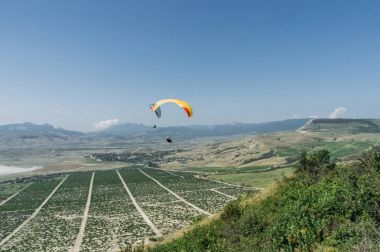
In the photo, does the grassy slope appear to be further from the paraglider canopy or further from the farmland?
the paraglider canopy

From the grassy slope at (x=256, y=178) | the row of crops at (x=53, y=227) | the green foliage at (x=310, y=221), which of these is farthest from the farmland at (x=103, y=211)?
the green foliage at (x=310, y=221)

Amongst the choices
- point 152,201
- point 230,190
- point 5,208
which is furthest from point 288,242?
point 5,208

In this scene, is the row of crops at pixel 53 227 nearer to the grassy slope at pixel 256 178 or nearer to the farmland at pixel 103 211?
the farmland at pixel 103 211

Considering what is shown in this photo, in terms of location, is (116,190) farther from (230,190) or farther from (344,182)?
(344,182)

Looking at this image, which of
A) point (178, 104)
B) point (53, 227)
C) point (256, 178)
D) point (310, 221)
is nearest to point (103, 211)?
point (53, 227)

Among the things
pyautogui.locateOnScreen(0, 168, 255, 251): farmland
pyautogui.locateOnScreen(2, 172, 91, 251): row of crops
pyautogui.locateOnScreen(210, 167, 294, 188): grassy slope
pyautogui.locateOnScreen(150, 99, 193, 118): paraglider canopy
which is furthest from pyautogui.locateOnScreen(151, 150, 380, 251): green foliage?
pyautogui.locateOnScreen(210, 167, 294, 188): grassy slope

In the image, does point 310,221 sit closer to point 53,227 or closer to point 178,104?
point 178,104
